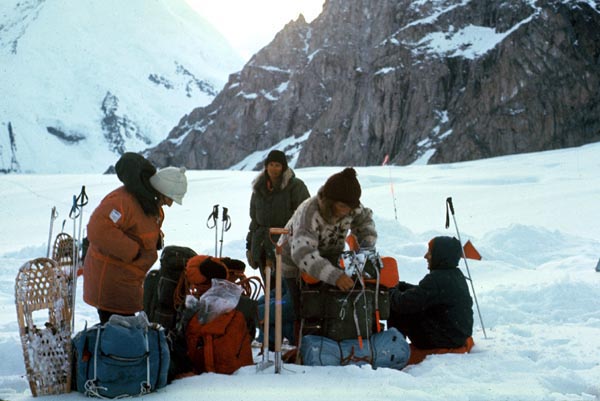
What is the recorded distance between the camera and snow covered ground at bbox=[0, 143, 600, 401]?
155 inches

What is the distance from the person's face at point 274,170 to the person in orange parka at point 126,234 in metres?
1.31

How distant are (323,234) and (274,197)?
124cm

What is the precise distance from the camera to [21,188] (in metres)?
28.4

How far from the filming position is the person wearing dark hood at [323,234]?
449 cm

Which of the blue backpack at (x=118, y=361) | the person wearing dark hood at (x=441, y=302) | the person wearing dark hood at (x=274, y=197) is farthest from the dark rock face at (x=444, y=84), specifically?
the blue backpack at (x=118, y=361)

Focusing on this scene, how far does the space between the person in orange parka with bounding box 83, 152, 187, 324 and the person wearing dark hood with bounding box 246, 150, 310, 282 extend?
137 centimetres

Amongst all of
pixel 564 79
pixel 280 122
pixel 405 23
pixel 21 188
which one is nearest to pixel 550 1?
pixel 564 79

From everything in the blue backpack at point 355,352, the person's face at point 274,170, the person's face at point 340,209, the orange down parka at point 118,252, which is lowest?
the blue backpack at point 355,352

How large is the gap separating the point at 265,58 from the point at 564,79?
58.1 m

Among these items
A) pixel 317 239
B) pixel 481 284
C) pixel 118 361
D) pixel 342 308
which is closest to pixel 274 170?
pixel 317 239

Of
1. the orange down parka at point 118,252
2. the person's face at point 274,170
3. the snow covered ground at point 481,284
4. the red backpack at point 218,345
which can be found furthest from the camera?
the person's face at point 274,170

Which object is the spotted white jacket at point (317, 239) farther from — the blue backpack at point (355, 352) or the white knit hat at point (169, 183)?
the white knit hat at point (169, 183)

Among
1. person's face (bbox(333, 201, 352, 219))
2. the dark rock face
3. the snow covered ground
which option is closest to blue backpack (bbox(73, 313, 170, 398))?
the snow covered ground

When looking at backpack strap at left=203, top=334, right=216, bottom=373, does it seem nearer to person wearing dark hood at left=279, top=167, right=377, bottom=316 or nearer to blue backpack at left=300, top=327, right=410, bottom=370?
blue backpack at left=300, top=327, right=410, bottom=370
